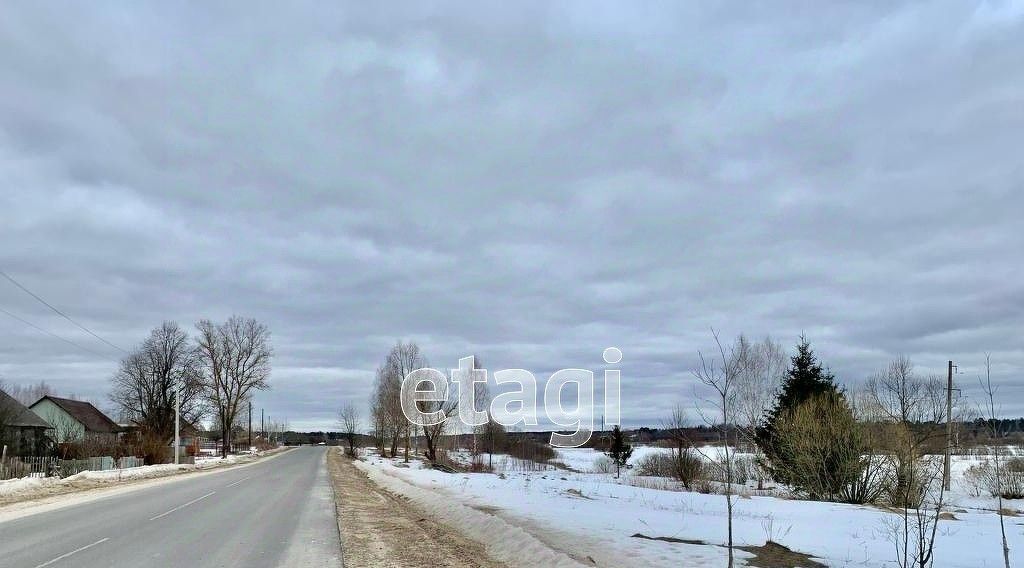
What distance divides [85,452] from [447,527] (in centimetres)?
3415

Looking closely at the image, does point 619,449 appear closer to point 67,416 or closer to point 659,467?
point 659,467

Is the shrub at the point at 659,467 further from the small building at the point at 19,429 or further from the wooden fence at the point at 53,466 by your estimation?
the small building at the point at 19,429

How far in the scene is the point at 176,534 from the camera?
13.6 meters

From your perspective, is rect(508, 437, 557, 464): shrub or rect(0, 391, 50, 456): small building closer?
rect(0, 391, 50, 456): small building

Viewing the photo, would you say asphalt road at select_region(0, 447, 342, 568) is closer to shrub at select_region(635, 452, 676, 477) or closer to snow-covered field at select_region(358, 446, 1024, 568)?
snow-covered field at select_region(358, 446, 1024, 568)

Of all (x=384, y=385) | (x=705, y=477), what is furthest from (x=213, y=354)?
(x=705, y=477)

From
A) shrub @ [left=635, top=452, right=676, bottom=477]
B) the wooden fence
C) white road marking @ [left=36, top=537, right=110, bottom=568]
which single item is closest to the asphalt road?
white road marking @ [left=36, top=537, right=110, bottom=568]

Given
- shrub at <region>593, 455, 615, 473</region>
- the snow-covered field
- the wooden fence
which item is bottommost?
shrub at <region>593, 455, 615, 473</region>

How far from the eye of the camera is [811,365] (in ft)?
111

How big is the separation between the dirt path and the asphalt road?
0.41 meters

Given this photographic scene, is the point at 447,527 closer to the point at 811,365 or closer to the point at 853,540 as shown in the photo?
the point at 853,540

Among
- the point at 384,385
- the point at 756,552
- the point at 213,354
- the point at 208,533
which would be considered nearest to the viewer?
the point at 756,552

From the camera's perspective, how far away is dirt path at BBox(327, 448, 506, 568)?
11281 mm

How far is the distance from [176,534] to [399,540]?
170 inches
